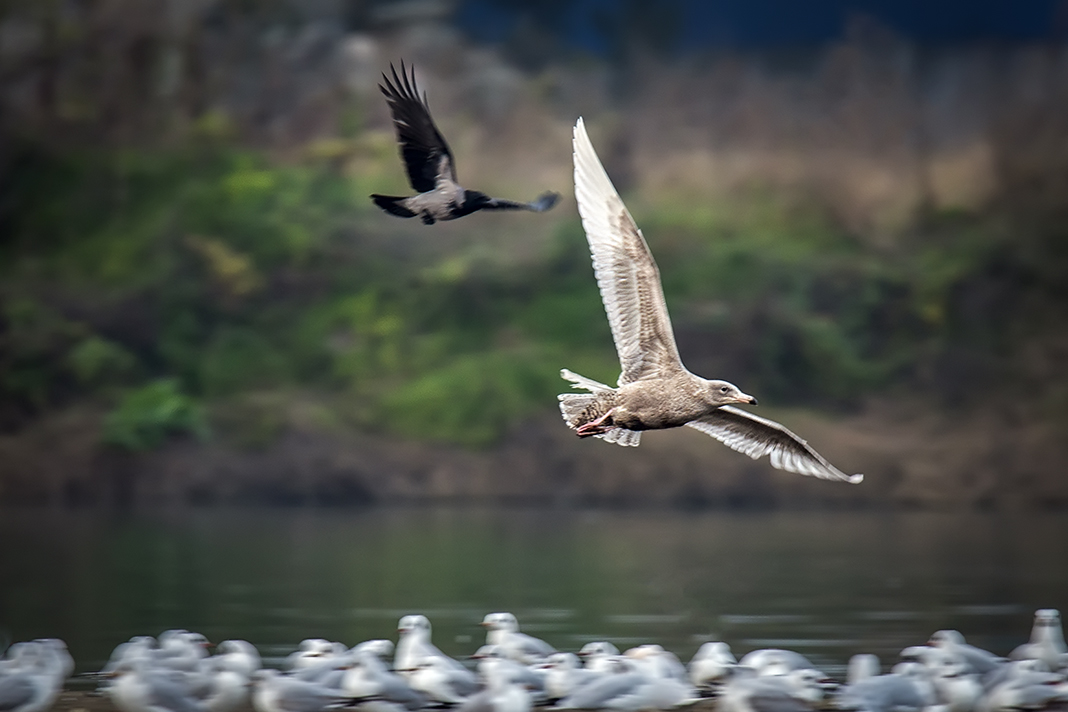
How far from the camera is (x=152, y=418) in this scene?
34.1m

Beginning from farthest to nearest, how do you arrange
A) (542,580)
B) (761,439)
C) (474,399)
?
(474,399), (542,580), (761,439)

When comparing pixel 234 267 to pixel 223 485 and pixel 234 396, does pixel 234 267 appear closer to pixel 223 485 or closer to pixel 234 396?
pixel 234 396

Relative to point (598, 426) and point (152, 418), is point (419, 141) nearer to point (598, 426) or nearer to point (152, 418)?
point (598, 426)

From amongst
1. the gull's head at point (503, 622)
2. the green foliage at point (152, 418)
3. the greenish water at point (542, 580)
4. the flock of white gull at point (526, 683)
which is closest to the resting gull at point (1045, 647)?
the flock of white gull at point (526, 683)

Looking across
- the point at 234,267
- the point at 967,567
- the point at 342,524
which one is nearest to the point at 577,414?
the point at 967,567

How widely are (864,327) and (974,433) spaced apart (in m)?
3.83

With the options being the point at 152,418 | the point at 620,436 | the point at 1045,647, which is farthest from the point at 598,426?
the point at 152,418

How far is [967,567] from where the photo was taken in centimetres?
1925

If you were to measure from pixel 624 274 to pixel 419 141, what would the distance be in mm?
2031

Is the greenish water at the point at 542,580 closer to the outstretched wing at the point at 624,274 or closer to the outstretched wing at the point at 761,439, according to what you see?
the outstretched wing at the point at 761,439

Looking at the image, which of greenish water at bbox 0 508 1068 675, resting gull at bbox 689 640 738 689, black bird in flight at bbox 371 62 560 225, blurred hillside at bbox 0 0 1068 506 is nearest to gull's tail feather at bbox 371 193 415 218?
black bird in flight at bbox 371 62 560 225

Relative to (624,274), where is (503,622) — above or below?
below

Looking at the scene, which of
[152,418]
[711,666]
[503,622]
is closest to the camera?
[711,666]

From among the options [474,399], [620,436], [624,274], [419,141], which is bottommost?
[620,436]
